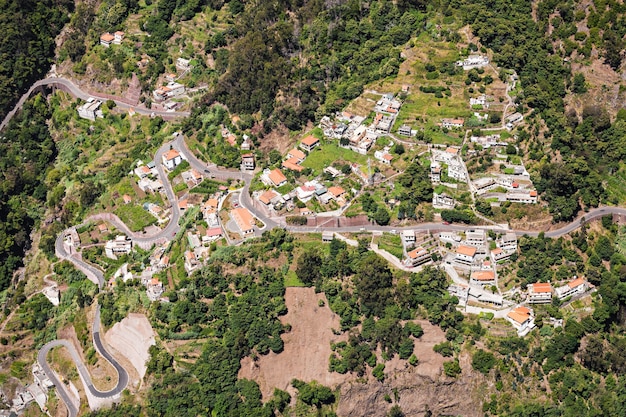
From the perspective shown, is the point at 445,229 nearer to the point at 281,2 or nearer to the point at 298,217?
the point at 298,217

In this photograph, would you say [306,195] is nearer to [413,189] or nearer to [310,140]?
[310,140]

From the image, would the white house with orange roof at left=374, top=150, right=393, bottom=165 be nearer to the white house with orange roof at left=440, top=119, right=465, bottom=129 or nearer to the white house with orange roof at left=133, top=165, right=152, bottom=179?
the white house with orange roof at left=440, top=119, right=465, bottom=129

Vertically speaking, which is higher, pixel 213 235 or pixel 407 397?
pixel 213 235

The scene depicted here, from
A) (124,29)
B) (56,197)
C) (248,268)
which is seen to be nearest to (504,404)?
(248,268)

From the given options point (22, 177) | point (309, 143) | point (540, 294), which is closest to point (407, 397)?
point (540, 294)

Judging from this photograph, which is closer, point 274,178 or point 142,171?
point 274,178

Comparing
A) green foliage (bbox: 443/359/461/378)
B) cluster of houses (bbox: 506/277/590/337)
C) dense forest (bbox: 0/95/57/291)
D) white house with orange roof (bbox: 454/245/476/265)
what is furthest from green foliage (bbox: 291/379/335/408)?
dense forest (bbox: 0/95/57/291)
